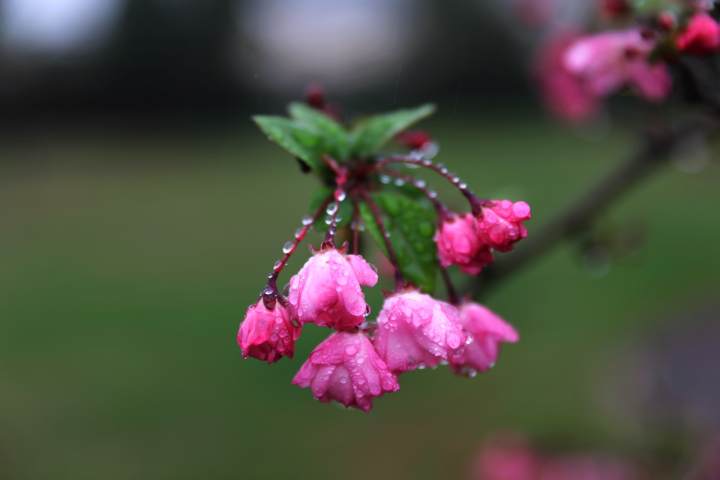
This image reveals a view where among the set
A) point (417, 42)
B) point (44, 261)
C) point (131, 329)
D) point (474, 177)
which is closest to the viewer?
point (131, 329)

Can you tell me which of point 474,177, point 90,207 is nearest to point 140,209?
point 90,207

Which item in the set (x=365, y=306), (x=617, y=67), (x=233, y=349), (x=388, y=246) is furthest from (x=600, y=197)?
(x=233, y=349)

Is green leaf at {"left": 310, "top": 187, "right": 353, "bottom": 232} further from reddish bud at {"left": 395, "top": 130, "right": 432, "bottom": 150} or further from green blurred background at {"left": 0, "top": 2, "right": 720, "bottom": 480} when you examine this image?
green blurred background at {"left": 0, "top": 2, "right": 720, "bottom": 480}

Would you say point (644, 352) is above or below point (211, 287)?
below

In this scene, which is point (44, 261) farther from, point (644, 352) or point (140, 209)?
point (644, 352)

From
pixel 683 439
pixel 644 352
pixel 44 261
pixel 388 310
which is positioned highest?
pixel 44 261

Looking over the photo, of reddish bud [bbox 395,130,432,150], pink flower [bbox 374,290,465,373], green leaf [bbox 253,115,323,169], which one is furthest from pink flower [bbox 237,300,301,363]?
reddish bud [bbox 395,130,432,150]

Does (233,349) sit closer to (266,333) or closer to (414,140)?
(414,140)
